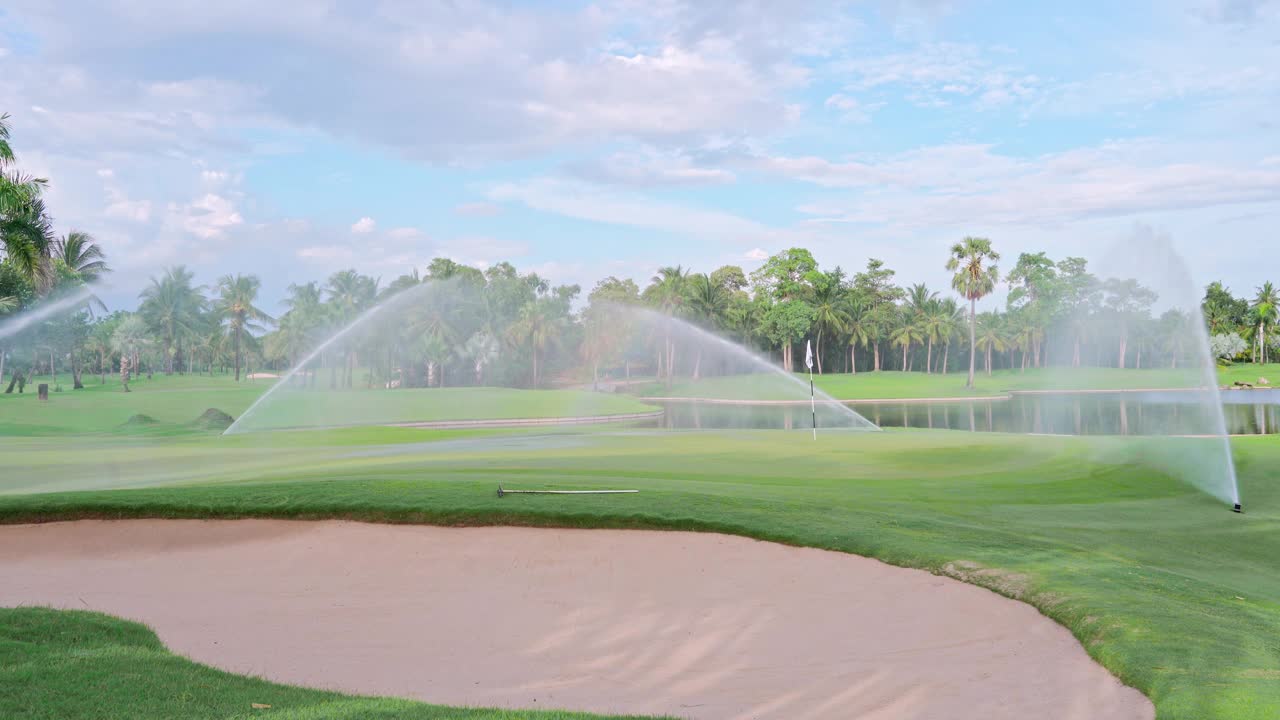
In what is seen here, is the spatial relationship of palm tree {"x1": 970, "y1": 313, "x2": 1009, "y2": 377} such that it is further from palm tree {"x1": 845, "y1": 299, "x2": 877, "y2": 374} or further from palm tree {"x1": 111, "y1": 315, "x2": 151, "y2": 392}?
palm tree {"x1": 111, "y1": 315, "x2": 151, "y2": 392}

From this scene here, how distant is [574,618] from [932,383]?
80.4m

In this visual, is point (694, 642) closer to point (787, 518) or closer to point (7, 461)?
point (787, 518)

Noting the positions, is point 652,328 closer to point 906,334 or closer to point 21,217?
point 906,334

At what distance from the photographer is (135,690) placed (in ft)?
19.2

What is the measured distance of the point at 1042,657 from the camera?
7113 millimetres

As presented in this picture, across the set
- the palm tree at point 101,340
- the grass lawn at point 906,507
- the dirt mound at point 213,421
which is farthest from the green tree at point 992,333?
the palm tree at point 101,340

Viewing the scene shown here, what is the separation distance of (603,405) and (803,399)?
62.2ft

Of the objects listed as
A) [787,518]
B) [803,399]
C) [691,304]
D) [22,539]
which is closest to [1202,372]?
[787,518]

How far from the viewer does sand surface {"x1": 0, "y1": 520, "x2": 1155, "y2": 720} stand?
6.41 meters

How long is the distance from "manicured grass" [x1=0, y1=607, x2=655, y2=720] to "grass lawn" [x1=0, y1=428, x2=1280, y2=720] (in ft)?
0.18

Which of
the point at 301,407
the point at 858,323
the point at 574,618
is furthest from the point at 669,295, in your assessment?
the point at 574,618

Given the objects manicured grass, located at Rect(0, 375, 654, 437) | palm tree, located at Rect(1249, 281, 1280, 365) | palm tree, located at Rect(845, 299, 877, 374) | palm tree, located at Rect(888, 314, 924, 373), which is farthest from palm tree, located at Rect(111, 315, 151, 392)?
palm tree, located at Rect(1249, 281, 1280, 365)

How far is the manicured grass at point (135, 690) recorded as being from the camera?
17.7ft

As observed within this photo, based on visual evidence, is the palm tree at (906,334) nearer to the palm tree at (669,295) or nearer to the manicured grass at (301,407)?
the palm tree at (669,295)
